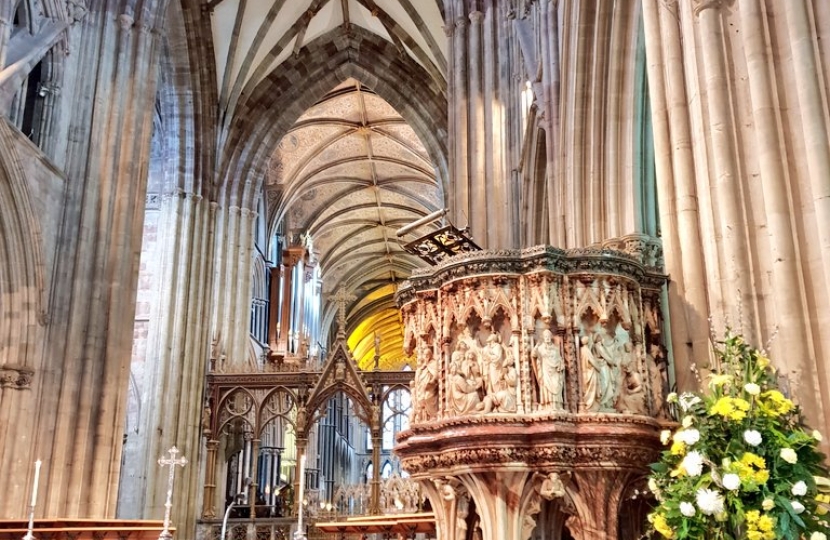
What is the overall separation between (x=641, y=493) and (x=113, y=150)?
35.0 feet

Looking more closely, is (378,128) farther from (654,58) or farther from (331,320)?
(654,58)

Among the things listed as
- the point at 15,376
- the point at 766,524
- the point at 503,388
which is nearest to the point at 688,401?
the point at 766,524

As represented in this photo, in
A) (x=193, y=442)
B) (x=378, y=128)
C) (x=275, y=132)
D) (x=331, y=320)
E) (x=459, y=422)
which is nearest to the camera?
(x=459, y=422)

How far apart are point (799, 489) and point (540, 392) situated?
4.69 ft

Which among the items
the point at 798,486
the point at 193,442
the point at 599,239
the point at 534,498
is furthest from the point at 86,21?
the point at 798,486

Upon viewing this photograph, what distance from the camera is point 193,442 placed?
16.5 metres

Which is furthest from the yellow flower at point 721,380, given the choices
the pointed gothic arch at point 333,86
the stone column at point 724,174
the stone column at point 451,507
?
the pointed gothic arch at point 333,86

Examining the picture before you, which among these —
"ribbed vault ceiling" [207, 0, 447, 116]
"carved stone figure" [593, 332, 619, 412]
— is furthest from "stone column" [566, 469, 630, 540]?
"ribbed vault ceiling" [207, 0, 447, 116]

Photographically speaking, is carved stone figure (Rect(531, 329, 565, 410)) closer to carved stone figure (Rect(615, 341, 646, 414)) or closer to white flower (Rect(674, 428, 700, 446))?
carved stone figure (Rect(615, 341, 646, 414))

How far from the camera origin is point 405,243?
44.4 feet

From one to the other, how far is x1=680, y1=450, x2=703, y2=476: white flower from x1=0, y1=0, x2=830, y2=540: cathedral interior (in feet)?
2.76

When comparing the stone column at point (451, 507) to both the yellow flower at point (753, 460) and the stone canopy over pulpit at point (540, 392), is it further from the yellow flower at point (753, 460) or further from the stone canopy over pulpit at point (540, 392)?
the yellow flower at point (753, 460)

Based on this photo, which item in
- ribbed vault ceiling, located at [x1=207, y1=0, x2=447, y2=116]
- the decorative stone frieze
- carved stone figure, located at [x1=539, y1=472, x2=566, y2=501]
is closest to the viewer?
carved stone figure, located at [x1=539, y1=472, x2=566, y2=501]

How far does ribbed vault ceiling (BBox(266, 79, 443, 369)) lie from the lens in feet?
77.7
